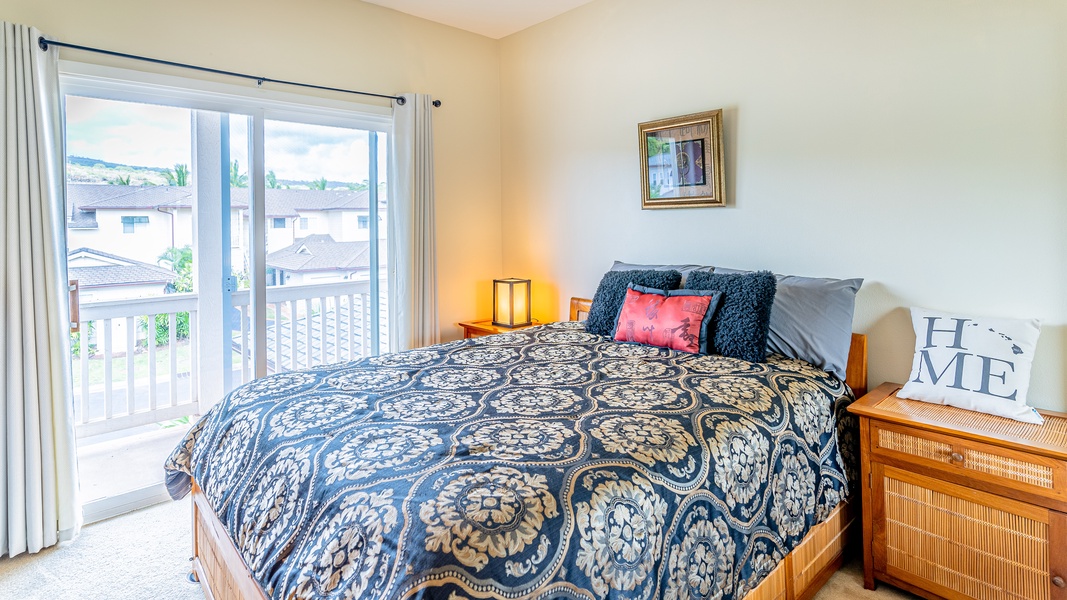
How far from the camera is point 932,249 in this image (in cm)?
229

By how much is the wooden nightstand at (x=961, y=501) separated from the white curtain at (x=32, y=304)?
3230mm

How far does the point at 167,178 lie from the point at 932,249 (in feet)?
11.7

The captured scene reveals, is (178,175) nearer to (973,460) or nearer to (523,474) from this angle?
(523,474)

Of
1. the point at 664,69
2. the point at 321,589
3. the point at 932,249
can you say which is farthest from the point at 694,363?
the point at 664,69

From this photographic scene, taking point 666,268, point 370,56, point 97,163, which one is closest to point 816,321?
point 666,268

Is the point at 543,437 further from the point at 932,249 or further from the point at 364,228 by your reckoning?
the point at 364,228

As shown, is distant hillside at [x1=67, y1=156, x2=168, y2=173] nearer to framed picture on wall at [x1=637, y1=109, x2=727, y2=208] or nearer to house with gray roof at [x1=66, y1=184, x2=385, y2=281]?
house with gray roof at [x1=66, y1=184, x2=385, y2=281]

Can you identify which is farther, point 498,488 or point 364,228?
point 364,228

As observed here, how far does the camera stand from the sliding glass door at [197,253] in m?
2.76

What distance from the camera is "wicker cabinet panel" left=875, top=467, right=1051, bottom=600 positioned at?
5.75 ft

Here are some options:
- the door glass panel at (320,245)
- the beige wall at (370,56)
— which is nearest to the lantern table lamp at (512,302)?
the beige wall at (370,56)

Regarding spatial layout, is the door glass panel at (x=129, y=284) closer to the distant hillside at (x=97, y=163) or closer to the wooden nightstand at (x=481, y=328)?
the distant hillside at (x=97, y=163)

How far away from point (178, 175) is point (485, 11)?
6.57 feet

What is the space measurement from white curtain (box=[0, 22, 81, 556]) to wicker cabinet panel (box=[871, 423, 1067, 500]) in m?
3.29
